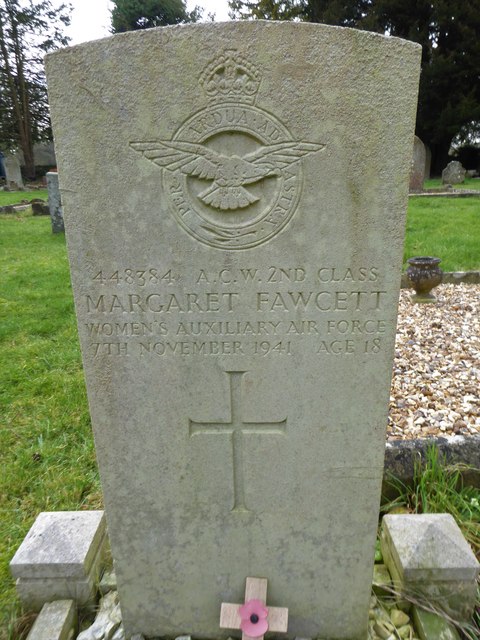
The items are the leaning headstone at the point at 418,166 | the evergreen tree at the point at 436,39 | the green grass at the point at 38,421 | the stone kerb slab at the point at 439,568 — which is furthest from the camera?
the evergreen tree at the point at 436,39

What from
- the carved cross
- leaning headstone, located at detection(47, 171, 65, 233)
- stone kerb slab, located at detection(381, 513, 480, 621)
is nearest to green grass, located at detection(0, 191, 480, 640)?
the carved cross

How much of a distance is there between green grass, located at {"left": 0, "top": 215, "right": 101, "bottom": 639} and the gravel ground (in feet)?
7.57

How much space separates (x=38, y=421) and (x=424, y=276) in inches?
191

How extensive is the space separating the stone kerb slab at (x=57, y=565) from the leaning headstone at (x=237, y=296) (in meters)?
0.22

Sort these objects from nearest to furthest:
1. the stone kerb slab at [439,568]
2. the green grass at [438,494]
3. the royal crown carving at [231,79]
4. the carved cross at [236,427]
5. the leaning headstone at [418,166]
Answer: the royal crown carving at [231,79], the carved cross at [236,427], the stone kerb slab at [439,568], the green grass at [438,494], the leaning headstone at [418,166]

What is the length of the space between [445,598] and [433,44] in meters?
28.9

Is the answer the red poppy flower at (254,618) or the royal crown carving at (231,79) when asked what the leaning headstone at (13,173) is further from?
the red poppy flower at (254,618)

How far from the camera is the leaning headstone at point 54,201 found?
10320 mm

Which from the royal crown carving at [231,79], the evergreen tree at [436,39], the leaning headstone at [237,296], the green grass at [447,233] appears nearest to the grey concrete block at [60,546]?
the leaning headstone at [237,296]

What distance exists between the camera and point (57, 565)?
83.7 inches

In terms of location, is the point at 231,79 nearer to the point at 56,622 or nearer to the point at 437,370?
the point at 56,622

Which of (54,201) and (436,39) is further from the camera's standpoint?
(436,39)

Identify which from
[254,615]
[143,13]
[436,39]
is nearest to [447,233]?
[254,615]

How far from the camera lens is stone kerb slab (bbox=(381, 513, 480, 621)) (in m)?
2.11
